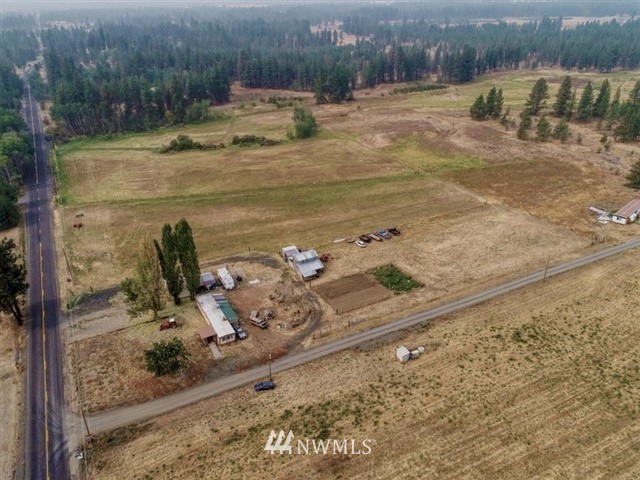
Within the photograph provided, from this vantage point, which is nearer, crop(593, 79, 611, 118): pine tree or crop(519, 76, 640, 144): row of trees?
crop(519, 76, 640, 144): row of trees

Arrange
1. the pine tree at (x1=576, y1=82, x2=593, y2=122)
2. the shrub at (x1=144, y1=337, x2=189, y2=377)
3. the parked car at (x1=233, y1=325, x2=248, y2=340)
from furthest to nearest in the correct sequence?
the pine tree at (x1=576, y1=82, x2=593, y2=122), the parked car at (x1=233, y1=325, x2=248, y2=340), the shrub at (x1=144, y1=337, x2=189, y2=377)

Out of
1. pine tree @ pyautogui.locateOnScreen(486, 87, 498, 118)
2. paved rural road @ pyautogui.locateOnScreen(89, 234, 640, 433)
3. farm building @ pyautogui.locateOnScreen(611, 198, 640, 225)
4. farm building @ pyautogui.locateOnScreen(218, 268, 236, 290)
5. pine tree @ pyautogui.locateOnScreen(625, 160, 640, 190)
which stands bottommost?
paved rural road @ pyautogui.locateOnScreen(89, 234, 640, 433)

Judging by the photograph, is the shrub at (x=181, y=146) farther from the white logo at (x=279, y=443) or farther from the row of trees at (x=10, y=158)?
the white logo at (x=279, y=443)

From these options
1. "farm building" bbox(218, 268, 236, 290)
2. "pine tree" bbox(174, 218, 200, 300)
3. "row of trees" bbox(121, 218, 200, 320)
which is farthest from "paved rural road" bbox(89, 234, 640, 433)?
"farm building" bbox(218, 268, 236, 290)

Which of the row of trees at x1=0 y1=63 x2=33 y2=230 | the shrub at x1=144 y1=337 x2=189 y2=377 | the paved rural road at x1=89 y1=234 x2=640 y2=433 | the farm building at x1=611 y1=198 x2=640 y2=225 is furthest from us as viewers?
the row of trees at x1=0 y1=63 x2=33 y2=230

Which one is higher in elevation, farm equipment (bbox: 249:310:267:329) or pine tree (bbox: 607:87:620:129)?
pine tree (bbox: 607:87:620:129)

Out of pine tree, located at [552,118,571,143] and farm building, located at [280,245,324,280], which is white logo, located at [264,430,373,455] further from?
pine tree, located at [552,118,571,143]

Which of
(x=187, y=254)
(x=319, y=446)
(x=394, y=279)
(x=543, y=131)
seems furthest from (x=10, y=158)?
(x=543, y=131)
